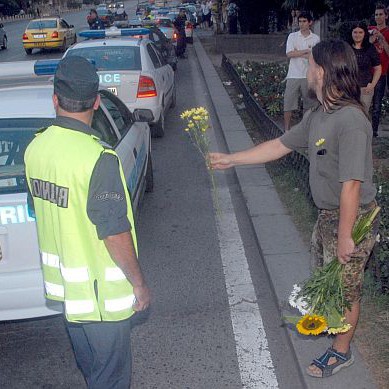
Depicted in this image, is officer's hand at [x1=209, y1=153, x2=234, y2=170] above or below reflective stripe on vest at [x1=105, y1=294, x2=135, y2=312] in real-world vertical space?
above

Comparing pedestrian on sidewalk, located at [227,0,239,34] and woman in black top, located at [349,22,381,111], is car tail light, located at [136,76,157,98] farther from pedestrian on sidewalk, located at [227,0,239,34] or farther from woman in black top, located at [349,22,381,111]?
pedestrian on sidewalk, located at [227,0,239,34]

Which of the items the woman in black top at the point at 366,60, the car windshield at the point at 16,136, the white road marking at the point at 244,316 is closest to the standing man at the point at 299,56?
the woman in black top at the point at 366,60

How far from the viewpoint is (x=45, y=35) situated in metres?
Answer: 31.6

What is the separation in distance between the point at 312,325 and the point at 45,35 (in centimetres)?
2990

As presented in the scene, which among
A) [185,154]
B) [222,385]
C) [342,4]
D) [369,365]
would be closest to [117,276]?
[222,385]

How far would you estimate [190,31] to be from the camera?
3306cm

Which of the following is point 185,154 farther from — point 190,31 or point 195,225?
point 190,31

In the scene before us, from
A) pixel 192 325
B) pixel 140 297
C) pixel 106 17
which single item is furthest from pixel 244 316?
pixel 106 17

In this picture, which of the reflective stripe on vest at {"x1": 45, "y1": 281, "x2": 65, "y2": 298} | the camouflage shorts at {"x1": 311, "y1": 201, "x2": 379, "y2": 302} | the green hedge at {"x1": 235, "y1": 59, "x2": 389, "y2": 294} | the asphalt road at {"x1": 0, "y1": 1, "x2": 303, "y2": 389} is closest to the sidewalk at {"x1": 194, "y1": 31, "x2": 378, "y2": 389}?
the asphalt road at {"x1": 0, "y1": 1, "x2": 303, "y2": 389}

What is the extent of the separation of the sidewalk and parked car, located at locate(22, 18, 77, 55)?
72.1ft

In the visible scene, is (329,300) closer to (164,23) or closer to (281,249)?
(281,249)

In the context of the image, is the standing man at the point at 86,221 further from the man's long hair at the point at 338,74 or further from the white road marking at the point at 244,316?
the white road marking at the point at 244,316

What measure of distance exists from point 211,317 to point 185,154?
5.66 m

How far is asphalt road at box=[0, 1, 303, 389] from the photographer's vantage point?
14.0 feet
